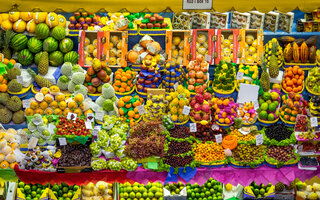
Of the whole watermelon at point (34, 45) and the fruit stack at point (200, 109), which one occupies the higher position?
the whole watermelon at point (34, 45)

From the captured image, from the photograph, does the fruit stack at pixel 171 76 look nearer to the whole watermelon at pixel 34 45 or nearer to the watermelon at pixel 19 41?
the whole watermelon at pixel 34 45

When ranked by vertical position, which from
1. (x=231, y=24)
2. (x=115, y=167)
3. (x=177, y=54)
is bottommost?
(x=115, y=167)

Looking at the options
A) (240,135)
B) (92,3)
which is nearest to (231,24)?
(240,135)

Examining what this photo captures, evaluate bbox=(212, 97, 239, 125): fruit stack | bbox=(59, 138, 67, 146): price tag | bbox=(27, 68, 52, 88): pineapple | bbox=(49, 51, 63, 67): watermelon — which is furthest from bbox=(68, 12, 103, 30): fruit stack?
bbox=(212, 97, 239, 125): fruit stack

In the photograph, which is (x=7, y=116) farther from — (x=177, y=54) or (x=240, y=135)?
(x=240, y=135)

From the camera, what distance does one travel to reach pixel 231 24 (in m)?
7.32

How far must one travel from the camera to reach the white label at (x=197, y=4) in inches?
154

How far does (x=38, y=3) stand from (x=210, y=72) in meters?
3.47

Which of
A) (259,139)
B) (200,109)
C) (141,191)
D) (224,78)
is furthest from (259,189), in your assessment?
(224,78)

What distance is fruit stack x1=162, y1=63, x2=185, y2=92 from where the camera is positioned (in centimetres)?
623

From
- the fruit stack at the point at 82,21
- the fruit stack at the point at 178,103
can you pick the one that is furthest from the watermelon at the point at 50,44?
the fruit stack at the point at 178,103

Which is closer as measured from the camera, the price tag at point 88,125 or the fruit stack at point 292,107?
the price tag at point 88,125

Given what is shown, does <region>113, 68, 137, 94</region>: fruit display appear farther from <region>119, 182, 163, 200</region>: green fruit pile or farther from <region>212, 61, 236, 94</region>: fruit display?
<region>119, 182, 163, 200</region>: green fruit pile

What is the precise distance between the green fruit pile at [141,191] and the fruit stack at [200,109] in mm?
1082
